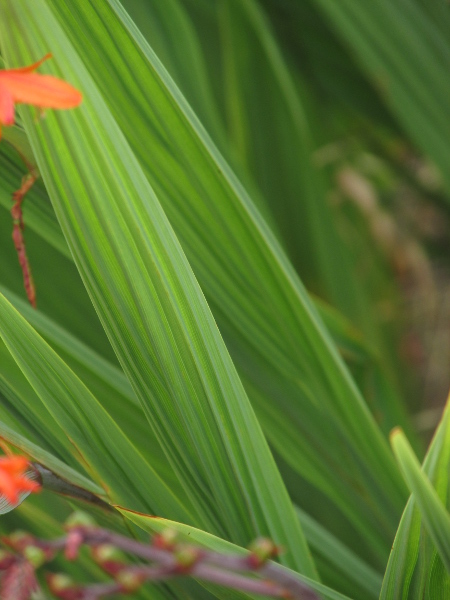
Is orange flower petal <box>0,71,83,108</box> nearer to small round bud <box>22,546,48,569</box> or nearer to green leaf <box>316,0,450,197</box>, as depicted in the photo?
small round bud <box>22,546,48,569</box>

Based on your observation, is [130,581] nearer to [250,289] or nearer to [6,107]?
[6,107]

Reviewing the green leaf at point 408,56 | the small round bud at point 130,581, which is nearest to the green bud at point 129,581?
the small round bud at point 130,581

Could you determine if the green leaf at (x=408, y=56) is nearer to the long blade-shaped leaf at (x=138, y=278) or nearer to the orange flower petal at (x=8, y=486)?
the long blade-shaped leaf at (x=138, y=278)

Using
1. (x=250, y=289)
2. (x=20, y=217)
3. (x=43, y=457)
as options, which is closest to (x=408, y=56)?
(x=250, y=289)

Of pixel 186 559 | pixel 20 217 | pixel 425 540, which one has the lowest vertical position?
pixel 425 540

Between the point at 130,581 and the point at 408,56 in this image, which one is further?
the point at 408,56

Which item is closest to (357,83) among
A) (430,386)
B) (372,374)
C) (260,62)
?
(260,62)

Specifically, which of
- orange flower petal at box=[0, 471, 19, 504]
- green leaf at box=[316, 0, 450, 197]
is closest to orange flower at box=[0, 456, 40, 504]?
orange flower petal at box=[0, 471, 19, 504]
